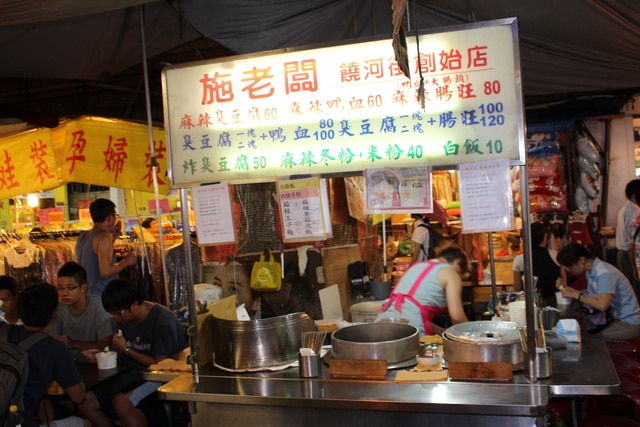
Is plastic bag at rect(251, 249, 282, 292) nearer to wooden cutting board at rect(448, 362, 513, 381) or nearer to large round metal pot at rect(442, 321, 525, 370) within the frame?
large round metal pot at rect(442, 321, 525, 370)

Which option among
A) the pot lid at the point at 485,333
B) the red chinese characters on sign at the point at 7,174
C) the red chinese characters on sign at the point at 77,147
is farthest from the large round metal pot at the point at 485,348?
the red chinese characters on sign at the point at 7,174

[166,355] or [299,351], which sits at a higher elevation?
[299,351]

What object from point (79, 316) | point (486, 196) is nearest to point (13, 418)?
point (79, 316)

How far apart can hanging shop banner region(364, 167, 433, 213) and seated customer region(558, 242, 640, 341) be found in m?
2.79

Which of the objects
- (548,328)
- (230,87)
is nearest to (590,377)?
(548,328)

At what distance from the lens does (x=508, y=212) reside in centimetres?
269

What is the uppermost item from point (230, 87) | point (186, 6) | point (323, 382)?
point (186, 6)

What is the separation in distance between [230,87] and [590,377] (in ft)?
7.31

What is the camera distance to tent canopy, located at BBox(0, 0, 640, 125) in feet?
13.8

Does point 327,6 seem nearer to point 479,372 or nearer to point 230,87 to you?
point 230,87

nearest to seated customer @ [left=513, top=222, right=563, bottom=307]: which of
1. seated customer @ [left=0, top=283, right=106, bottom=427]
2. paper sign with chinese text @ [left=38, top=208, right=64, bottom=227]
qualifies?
seated customer @ [left=0, top=283, right=106, bottom=427]

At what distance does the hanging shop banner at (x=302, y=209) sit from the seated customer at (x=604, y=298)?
294 cm

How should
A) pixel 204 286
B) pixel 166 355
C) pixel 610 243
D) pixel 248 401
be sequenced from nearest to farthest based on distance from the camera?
pixel 248 401
pixel 166 355
pixel 204 286
pixel 610 243

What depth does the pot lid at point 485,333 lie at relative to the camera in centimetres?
283
